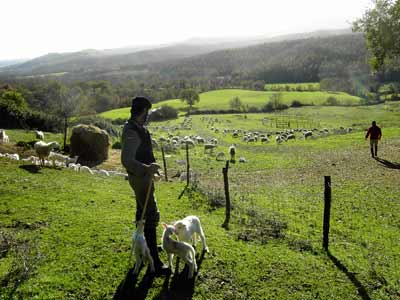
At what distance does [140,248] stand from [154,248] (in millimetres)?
459

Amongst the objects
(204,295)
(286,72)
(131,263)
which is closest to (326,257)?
(204,295)

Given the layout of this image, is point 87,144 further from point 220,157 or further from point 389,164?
point 389,164

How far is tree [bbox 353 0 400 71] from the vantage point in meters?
25.9

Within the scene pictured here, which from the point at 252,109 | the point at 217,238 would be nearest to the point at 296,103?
the point at 252,109

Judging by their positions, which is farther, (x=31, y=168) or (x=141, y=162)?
(x=31, y=168)

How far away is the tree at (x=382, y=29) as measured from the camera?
25.9 metres

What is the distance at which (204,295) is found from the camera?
7500 mm

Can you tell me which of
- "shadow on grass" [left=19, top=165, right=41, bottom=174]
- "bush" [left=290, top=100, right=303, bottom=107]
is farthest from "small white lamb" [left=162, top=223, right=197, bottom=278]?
"bush" [left=290, top=100, right=303, bottom=107]

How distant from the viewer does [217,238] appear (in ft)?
33.2

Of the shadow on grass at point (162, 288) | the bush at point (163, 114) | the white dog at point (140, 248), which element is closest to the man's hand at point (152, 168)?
the white dog at point (140, 248)

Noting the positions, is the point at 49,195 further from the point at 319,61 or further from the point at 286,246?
the point at 319,61

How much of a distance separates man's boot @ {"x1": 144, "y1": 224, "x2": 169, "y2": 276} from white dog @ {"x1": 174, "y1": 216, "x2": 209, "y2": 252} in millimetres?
667

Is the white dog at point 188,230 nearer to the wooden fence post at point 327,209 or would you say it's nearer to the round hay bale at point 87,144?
the wooden fence post at point 327,209

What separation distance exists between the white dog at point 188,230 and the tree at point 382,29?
23.3 meters
